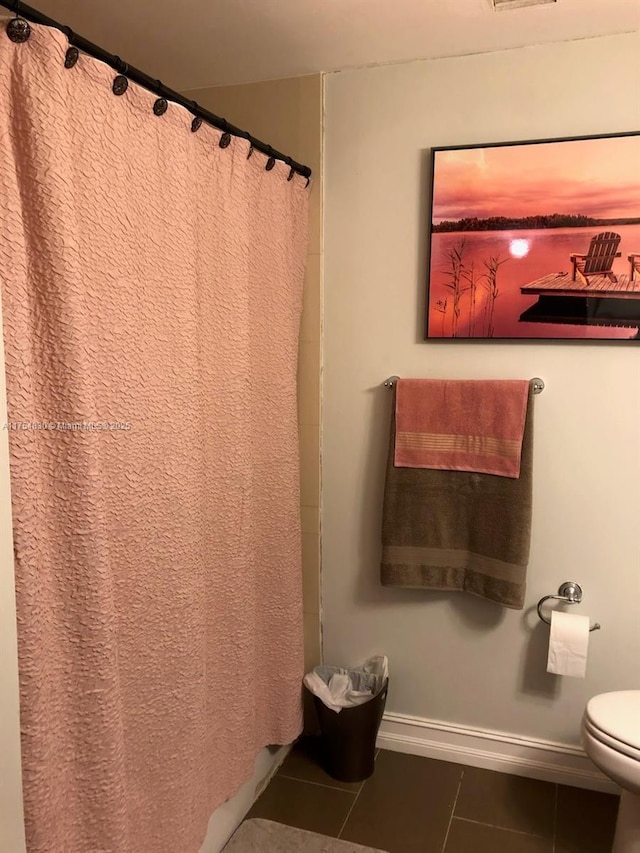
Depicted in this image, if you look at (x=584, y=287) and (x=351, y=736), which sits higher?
(x=584, y=287)

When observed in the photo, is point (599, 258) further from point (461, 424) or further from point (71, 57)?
point (71, 57)

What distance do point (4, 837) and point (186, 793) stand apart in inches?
32.7

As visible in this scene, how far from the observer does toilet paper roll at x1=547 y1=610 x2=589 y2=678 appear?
1929 millimetres

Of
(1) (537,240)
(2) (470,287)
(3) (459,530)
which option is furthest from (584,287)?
(3) (459,530)

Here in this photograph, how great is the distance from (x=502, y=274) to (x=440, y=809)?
1615 millimetres

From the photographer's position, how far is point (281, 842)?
1878 mm

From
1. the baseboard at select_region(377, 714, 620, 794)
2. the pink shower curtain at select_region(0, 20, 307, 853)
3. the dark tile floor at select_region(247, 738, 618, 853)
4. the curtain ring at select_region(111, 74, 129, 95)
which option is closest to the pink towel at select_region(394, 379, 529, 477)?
the pink shower curtain at select_region(0, 20, 307, 853)

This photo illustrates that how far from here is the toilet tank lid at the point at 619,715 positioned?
163 cm

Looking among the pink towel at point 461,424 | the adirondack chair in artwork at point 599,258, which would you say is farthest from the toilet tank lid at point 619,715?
the adirondack chair in artwork at point 599,258

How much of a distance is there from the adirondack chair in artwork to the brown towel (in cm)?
38

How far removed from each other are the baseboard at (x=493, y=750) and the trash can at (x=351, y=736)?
0.53 feet

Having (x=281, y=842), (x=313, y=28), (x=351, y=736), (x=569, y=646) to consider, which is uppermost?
(x=313, y=28)

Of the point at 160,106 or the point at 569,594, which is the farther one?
the point at 569,594

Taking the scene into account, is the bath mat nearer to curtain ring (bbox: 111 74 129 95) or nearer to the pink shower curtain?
the pink shower curtain
